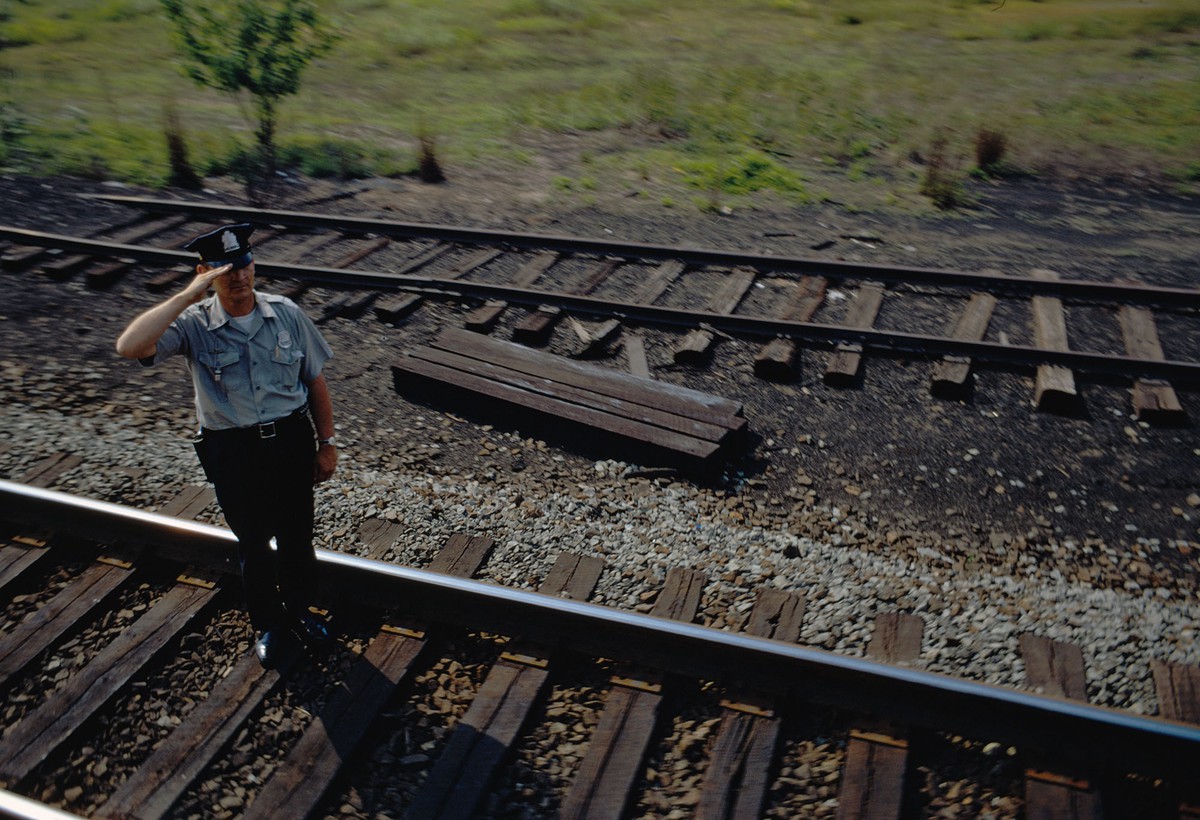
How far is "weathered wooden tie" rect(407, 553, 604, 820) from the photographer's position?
138 inches

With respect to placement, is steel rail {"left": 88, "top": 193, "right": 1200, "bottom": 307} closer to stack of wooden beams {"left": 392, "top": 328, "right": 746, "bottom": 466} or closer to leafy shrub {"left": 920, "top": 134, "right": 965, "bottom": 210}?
stack of wooden beams {"left": 392, "top": 328, "right": 746, "bottom": 466}

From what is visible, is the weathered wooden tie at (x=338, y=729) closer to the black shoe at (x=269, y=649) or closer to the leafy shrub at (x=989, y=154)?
the black shoe at (x=269, y=649)

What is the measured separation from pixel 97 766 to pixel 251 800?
685 mm

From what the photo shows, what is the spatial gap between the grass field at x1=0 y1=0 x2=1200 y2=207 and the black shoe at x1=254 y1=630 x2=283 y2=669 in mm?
8587

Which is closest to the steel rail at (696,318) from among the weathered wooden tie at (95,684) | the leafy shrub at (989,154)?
the weathered wooden tie at (95,684)

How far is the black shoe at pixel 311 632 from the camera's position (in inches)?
168

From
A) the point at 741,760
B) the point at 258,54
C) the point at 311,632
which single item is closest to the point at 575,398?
the point at 311,632

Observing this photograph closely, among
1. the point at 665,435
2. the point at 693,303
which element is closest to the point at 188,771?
the point at 665,435

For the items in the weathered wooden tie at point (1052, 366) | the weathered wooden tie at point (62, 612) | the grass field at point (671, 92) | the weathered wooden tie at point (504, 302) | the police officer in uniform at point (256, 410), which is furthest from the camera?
the grass field at point (671, 92)

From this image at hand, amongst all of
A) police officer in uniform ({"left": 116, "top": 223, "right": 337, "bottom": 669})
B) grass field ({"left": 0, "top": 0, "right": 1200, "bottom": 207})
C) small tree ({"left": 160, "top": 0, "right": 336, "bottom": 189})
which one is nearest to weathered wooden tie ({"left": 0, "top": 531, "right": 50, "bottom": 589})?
police officer in uniform ({"left": 116, "top": 223, "right": 337, "bottom": 669})

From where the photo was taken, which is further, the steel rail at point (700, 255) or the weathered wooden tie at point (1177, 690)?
the steel rail at point (700, 255)

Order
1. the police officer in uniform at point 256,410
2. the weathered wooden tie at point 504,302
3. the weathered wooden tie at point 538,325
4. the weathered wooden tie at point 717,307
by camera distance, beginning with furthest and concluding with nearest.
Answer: the weathered wooden tie at point 504,302
the weathered wooden tie at point 538,325
the weathered wooden tie at point 717,307
the police officer in uniform at point 256,410

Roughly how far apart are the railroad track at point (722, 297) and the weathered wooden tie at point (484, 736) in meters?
3.56

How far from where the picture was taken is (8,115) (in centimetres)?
1462
